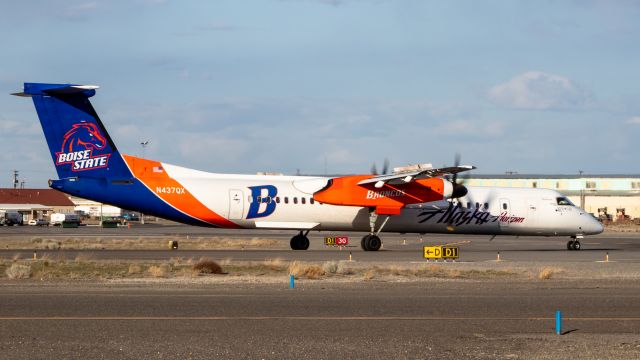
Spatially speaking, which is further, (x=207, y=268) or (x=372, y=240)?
(x=372, y=240)

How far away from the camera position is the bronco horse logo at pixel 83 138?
133 ft

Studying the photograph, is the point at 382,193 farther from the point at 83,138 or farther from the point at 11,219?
the point at 11,219

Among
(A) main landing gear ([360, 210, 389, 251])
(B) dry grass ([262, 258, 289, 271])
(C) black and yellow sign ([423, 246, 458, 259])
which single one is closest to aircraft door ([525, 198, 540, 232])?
(A) main landing gear ([360, 210, 389, 251])

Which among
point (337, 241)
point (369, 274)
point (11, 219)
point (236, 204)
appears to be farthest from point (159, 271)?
point (11, 219)

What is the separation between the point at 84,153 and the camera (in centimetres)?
4081

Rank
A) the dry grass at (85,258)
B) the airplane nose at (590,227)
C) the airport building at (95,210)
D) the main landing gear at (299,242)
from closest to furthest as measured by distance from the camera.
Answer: the dry grass at (85,258)
the main landing gear at (299,242)
the airplane nose at (590,227)
the airport building at (95,210)

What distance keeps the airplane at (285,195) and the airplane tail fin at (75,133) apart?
0.05 metres

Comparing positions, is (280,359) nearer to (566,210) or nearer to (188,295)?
(188,295)

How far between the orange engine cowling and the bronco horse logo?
35.4 feet

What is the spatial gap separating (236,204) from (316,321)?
25.1 m

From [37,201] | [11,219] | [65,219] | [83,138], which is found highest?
[37,201]

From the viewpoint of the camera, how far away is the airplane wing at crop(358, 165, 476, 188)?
42562 mm

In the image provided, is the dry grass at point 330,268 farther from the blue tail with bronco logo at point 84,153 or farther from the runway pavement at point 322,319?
the blue tail with bronco logo at point 84,153

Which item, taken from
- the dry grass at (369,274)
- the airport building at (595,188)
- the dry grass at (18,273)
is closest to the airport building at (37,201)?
the airport building at (595,188)
